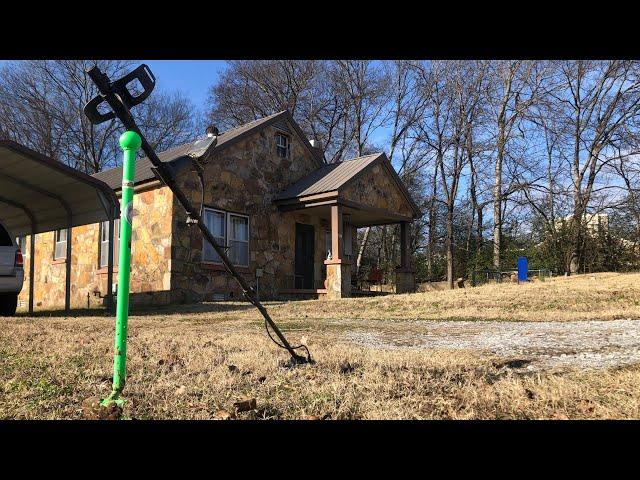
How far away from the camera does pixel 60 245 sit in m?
17.2

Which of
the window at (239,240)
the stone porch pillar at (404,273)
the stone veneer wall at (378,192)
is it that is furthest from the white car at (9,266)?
the stone porch pillar at (404,273)

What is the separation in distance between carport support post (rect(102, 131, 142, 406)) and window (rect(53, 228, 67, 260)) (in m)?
15.9

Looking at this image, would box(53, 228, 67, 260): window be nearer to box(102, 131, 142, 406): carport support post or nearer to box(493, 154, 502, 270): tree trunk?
box(102, 131, 142, 406): carport support post

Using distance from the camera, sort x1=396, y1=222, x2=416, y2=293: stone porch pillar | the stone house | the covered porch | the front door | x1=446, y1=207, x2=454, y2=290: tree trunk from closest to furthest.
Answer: the stone house
the covered porch
the front door
x1=396, y1=222, x2=416, y2=293: stone porch pillar
x1=446, y1=207, x2=454, y2=290: tree trunk

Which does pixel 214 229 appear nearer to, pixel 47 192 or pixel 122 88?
pixel 47 192

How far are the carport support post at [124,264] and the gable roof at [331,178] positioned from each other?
11.9 metres

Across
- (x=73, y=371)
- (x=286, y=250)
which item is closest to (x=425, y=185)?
(x=286, y=250)

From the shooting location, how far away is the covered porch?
47.5ft

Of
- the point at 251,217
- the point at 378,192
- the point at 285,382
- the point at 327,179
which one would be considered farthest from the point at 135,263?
the point at 285,382

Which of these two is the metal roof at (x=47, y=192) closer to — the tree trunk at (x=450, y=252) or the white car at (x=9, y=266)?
the white car at (x=9, y=266)

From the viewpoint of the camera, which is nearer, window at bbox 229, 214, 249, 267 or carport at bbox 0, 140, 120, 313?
carport at bbox 0, 140, 120, 313

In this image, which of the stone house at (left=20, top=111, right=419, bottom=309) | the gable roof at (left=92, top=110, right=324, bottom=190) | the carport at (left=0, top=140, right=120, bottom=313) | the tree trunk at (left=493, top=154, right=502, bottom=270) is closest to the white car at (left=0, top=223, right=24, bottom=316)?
the carport at (left=0, top=140, right=120, bottom=313)

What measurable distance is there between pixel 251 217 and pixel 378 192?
15.4 feet

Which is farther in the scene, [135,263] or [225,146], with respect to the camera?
[225,146]
